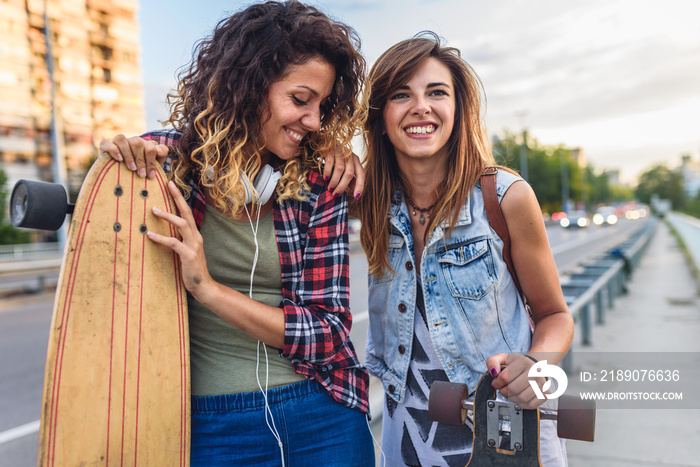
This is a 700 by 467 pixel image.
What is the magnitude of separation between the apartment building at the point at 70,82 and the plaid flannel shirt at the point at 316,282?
110ft

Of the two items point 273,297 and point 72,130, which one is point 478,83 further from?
point 72,130

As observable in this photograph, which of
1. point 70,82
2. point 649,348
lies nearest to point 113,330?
point 649,348

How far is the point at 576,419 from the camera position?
1240mm

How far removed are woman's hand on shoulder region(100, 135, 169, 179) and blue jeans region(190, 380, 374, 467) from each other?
0.69 metres

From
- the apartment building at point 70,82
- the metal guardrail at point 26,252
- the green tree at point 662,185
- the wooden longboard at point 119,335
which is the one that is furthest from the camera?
the green tree at point 662,185

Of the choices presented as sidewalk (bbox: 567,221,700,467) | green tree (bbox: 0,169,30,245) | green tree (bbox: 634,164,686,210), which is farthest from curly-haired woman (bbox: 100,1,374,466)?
green tree (bbox: 634,164,686,210)

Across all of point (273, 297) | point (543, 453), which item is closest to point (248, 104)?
point (273, 297)

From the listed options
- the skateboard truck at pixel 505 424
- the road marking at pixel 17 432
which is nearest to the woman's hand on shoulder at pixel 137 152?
the skateboard truck at pixel 505 424

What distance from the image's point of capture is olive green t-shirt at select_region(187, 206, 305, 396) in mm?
1485

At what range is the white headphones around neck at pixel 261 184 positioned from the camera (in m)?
1.49

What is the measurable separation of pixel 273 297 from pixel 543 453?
1.01 metres

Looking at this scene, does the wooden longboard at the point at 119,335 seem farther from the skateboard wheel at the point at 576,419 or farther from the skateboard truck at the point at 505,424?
the skateboard wheel at the point at 576,419

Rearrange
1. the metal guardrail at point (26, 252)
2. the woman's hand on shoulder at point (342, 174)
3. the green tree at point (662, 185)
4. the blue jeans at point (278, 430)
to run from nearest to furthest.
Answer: the blue jeans at point (278, 430) < the woman's hand on shoulder at point (342, 174) < the metal guardrail at point (26, 252) < the green tree at point (662, 185)

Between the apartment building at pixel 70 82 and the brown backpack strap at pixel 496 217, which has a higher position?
the apartment building at pixel 70 82
